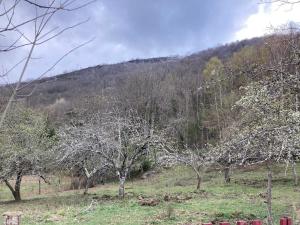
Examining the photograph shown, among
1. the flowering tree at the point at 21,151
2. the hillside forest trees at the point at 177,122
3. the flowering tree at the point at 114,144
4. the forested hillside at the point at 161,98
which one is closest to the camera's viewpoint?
the hillside forest trees at the point at 177,122

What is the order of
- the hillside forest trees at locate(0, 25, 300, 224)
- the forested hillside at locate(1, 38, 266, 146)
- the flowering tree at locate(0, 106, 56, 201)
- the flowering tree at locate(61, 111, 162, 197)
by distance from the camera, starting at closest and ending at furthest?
the hillside forest trees at locate(0, 25, 300, 224) → the flowering tree at locate(61, 111, 162, 197) → the flowering tree at locate(0, 106, 56, 201) → the forested hillside at locate(1, 38, 266, 146)

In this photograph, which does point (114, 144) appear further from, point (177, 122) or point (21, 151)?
point (177, 122)

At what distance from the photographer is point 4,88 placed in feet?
7.56

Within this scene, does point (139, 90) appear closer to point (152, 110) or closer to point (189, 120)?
point (152, 110)

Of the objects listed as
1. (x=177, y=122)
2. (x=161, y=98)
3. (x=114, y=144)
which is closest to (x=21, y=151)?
(x=114, y=144)

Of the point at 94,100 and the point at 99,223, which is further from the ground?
the point at 94,100

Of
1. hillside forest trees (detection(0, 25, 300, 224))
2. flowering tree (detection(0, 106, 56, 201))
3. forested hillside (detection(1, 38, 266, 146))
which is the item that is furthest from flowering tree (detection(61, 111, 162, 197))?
forested hillside (detection(1, 38, 266, 146))

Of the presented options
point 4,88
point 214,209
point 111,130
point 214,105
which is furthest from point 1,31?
point 214,105

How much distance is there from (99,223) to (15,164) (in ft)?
35.4

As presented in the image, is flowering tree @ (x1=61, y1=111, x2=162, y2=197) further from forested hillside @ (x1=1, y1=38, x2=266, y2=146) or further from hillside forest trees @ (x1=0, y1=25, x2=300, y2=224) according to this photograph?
forested hillside @ (x1=1, y1=38, x2=266, y2=146)

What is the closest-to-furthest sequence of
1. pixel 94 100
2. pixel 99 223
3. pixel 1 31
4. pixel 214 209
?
pixel 1 31 → pixel 99 223 → pixel 214 209 → pixel 94 100

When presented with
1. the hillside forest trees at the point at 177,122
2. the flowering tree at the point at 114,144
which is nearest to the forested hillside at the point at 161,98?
the hillside forest trees at the point at 177,122

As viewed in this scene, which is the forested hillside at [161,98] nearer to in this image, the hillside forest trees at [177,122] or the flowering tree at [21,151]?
the hillside forest trees at [177,122]

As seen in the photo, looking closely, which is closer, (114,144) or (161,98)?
(114,144)
